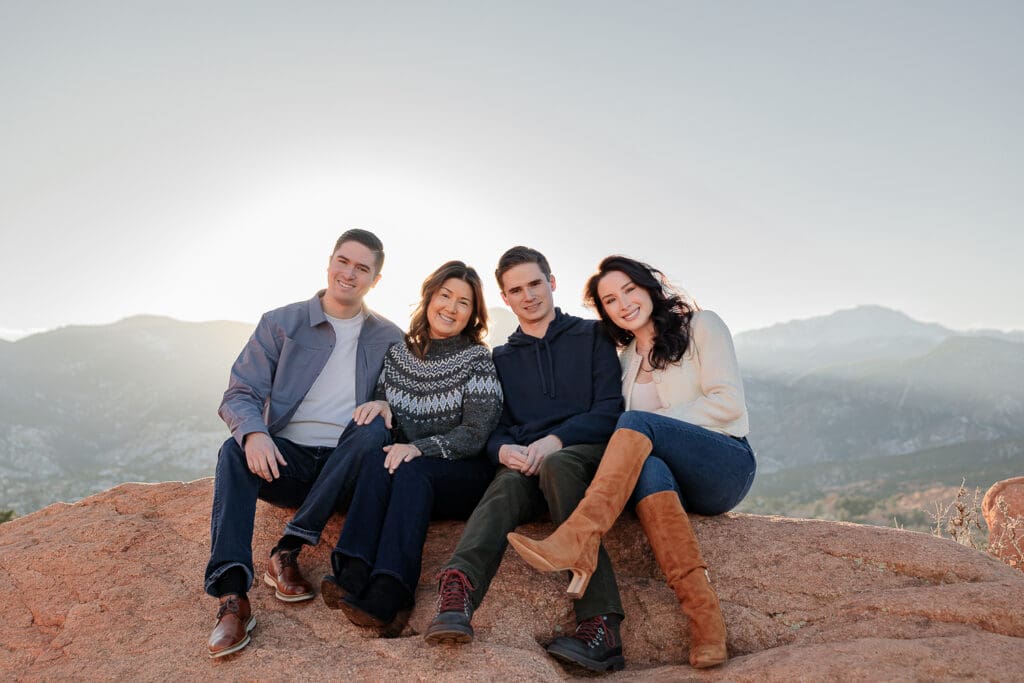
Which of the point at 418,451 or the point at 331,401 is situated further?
the point at 331,401

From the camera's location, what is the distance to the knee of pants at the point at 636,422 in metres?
3.80

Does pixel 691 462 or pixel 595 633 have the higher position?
pixel 691 462

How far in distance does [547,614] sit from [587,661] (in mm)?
518

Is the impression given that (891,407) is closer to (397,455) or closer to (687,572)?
(687,572)

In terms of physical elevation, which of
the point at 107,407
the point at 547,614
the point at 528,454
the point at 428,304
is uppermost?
the point at 428,304

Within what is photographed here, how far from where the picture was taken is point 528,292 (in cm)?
488

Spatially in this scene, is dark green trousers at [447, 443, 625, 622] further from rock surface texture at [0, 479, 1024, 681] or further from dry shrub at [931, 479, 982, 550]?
dry shrub at [931, 479, 982, 550]

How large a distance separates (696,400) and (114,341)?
156611mm

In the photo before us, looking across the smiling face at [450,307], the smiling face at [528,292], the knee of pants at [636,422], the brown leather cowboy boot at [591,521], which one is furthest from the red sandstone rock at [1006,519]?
the smiling face at [450,307]

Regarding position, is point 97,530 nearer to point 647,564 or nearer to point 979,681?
point 647,564

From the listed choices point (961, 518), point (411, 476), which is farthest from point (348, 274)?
point (961, 518)

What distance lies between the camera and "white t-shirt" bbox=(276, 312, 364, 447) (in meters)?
4.78

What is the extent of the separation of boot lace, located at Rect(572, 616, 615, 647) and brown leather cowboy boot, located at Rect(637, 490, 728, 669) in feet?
1.38

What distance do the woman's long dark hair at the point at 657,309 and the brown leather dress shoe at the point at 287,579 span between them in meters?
2.70
